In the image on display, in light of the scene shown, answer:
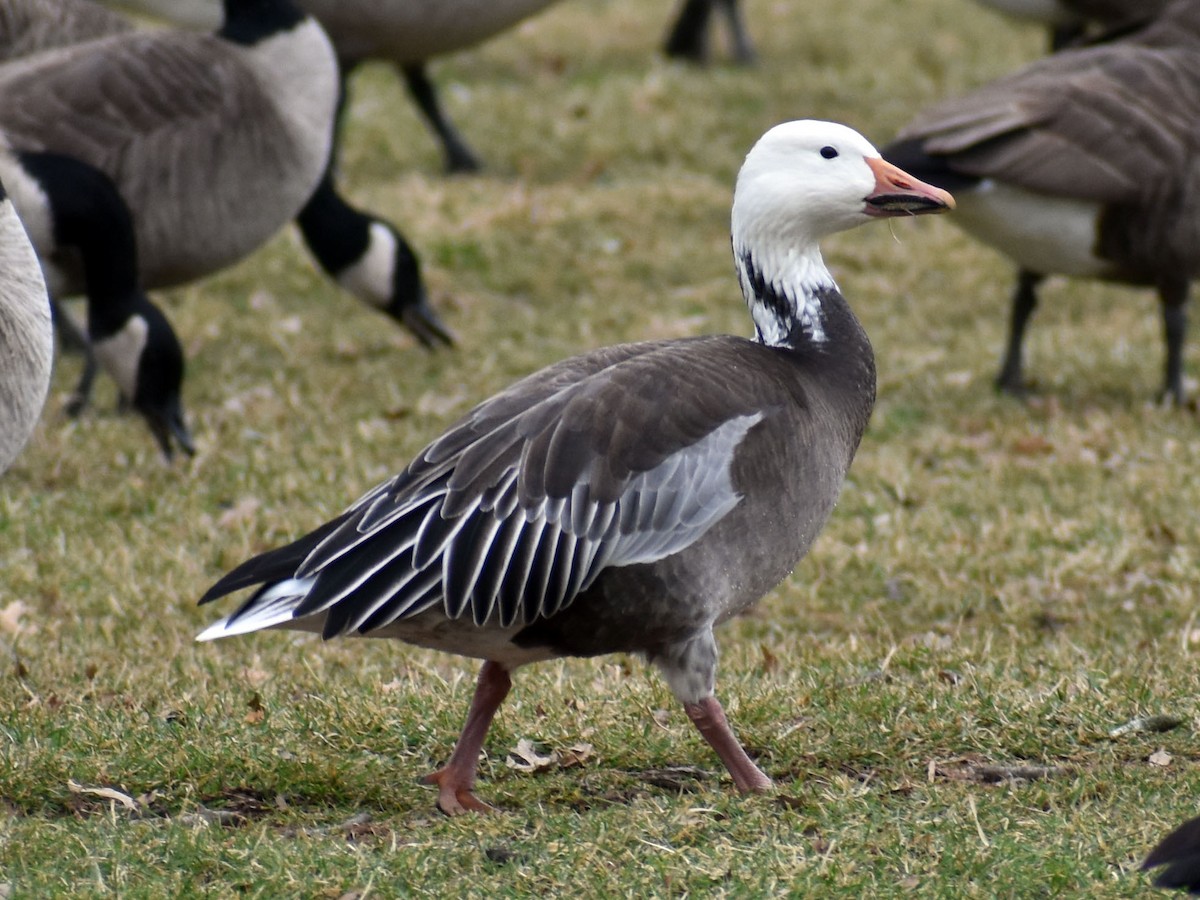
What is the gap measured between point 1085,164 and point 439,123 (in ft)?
16.8

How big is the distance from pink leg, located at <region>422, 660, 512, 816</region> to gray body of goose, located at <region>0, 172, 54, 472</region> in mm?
1565

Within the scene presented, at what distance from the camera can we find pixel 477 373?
854cm

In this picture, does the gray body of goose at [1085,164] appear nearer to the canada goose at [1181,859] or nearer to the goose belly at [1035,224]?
the goose belly at [1035,224]

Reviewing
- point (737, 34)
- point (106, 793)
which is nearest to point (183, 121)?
point (106, 793)

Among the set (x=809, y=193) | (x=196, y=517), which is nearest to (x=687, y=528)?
(x=809, y=193)

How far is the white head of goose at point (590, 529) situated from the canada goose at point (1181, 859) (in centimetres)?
118

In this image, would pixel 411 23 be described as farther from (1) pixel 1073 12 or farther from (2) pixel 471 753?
(2) pixel 471 753

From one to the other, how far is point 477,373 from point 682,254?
2128mm

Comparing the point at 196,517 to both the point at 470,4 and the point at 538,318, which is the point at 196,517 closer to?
the point at 538,318

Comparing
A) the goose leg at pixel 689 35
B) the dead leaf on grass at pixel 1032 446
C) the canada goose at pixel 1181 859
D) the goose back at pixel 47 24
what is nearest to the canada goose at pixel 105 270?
the goose back at pixel 47 24

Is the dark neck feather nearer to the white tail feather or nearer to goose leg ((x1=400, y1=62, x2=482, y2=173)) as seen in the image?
the white tail feather

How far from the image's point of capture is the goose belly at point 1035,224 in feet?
24.3

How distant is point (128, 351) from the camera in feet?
23.4

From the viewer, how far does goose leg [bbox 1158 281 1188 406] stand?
7816 millimetres
